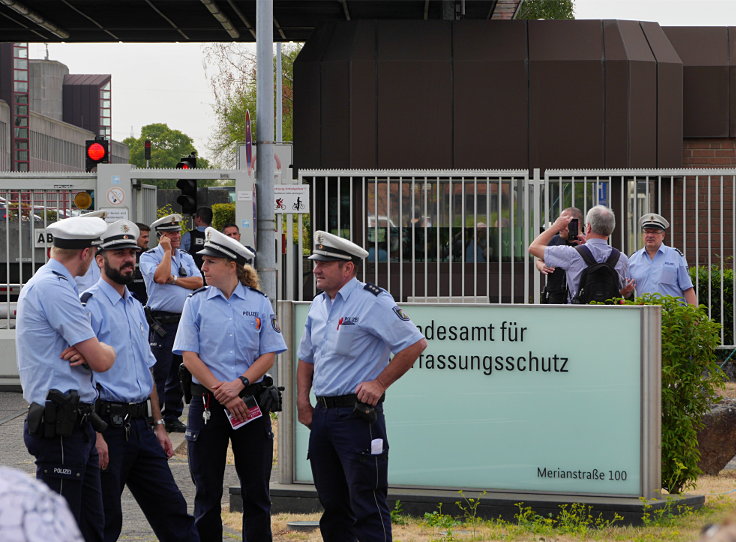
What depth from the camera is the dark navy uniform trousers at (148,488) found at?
5.54 metres

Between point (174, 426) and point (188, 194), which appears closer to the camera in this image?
point (174, 426)

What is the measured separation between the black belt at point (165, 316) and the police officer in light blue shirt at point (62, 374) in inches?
203

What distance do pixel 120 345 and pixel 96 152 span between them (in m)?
8.44

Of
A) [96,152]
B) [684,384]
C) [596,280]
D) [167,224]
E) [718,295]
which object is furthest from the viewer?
[96,152]

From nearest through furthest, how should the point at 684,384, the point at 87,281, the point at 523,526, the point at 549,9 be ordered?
the point at 523,526 → the point at 684,384 → the point at 87,281 → the point at 549,9

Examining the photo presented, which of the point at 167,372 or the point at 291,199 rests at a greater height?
the point at 291,199

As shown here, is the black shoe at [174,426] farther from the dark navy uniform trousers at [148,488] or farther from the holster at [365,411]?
the holster at [365,411]

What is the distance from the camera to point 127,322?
5.66 metres

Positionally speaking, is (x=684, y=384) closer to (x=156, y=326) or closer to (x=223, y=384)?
(x=223, y=384)

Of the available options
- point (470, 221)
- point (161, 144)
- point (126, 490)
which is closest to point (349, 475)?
point (126, 490)

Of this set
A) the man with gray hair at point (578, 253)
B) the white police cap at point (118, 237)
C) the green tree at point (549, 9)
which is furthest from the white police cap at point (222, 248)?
the green tree at point (549, 9)

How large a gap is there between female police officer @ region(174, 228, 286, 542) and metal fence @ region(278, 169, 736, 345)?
19.2ft

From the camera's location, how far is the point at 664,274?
10.0 metres

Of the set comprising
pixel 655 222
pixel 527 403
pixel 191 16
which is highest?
pixel 191 16
